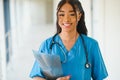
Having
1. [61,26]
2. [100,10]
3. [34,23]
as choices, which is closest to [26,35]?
[34,23]

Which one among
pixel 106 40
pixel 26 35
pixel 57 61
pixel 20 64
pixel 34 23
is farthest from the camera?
pixel 34 23

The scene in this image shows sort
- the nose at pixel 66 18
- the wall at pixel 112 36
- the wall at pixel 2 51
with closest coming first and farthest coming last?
the nose at pixel 66 18
the wall at pixel 112 36
the wall at pixel 2 51

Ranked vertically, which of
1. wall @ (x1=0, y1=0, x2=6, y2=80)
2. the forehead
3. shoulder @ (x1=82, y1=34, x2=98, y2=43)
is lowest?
wall @ (x1=0, y1=0, x2=6, y2=80)

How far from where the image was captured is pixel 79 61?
3.94 ft

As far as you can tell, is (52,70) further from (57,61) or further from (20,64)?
(20,64)

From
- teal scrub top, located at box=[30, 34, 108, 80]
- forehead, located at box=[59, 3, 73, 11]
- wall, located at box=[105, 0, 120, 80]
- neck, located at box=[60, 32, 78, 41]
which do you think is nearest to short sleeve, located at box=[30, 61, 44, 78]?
teal scrub top, located at box=[30, 34, 108, 80]

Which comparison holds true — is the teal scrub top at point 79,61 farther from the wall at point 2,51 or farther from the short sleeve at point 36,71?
the wall at point 2,51

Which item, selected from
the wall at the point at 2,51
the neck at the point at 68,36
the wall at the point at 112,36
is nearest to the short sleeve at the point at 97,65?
the neck at the point at 68,36

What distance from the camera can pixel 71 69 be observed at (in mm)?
1199

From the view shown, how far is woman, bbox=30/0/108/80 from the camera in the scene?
1.19 m

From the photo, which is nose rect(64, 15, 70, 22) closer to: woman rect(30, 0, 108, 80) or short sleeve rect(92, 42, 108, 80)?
woman rect(30, 0, 108, 80)

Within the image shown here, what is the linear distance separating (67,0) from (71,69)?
0.99ft

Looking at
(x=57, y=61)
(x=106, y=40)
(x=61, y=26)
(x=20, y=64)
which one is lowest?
(x=20, y=64)

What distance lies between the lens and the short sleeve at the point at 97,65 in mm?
1213
